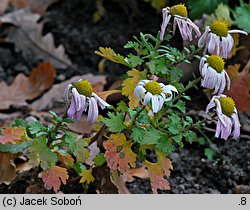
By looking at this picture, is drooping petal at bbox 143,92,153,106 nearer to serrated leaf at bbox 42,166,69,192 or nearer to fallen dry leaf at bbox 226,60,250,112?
serrated leaf at bbox 42,166,69,192

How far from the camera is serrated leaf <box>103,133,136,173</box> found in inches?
71.9

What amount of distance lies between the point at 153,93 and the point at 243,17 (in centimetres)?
109

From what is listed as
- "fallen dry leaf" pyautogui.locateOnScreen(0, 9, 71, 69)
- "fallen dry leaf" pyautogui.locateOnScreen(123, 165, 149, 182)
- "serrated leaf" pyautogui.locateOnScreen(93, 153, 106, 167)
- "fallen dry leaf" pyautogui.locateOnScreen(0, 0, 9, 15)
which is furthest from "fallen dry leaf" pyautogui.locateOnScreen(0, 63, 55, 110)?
"serrated leaf" pyautogui.locateOnScreen(93, 153, 106, 167)

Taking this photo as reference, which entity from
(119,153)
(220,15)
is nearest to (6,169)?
(119,153)

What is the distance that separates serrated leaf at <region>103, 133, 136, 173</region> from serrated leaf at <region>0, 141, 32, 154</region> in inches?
9.8

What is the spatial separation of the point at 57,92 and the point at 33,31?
0.51m

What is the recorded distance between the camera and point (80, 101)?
5.43 ft

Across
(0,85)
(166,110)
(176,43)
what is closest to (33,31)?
(0,85)

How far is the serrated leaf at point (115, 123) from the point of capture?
180 cm

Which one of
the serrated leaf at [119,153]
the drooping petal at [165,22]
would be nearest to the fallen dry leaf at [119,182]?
the serrated leaf at [119,153]

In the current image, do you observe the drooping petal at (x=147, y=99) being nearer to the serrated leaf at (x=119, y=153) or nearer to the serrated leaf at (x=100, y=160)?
the serrated leaf at (x=119, y=153)

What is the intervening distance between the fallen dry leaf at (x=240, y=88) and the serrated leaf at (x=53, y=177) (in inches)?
38.0

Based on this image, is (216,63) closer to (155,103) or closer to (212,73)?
(212,73)
